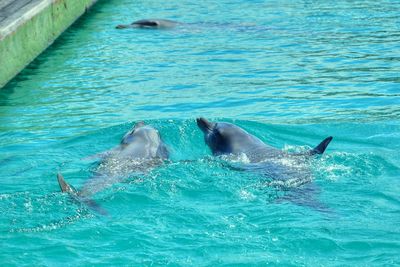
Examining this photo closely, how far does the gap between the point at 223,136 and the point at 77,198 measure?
2.32 meters

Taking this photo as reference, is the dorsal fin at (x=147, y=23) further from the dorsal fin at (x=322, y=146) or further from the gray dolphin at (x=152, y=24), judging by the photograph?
the dorsal fin at (x=322, y=146)

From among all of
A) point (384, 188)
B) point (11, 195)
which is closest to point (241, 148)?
point (384, 188)

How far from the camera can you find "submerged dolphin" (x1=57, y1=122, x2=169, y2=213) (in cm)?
725

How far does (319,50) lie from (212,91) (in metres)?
3.06

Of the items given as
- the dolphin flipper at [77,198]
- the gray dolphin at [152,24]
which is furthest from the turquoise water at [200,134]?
the gray dolphin at [152,24]

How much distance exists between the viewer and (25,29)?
43.5ft

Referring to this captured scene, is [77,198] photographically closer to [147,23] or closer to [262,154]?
[262,154]

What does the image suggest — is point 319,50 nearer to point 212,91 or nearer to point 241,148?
point 212,91

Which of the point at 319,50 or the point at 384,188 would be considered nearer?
the point at 384,188

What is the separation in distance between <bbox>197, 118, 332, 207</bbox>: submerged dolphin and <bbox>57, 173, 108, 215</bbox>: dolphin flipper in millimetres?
1544

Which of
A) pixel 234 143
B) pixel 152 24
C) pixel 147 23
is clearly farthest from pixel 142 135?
pixel 147 23

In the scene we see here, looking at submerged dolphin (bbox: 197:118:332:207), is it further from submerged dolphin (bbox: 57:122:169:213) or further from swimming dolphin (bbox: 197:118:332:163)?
submerged dolphin (bbox: 57:122:169:213)

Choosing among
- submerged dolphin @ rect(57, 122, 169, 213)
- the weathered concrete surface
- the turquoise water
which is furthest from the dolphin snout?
the weathered concrete surface

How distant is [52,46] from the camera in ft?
50.4
